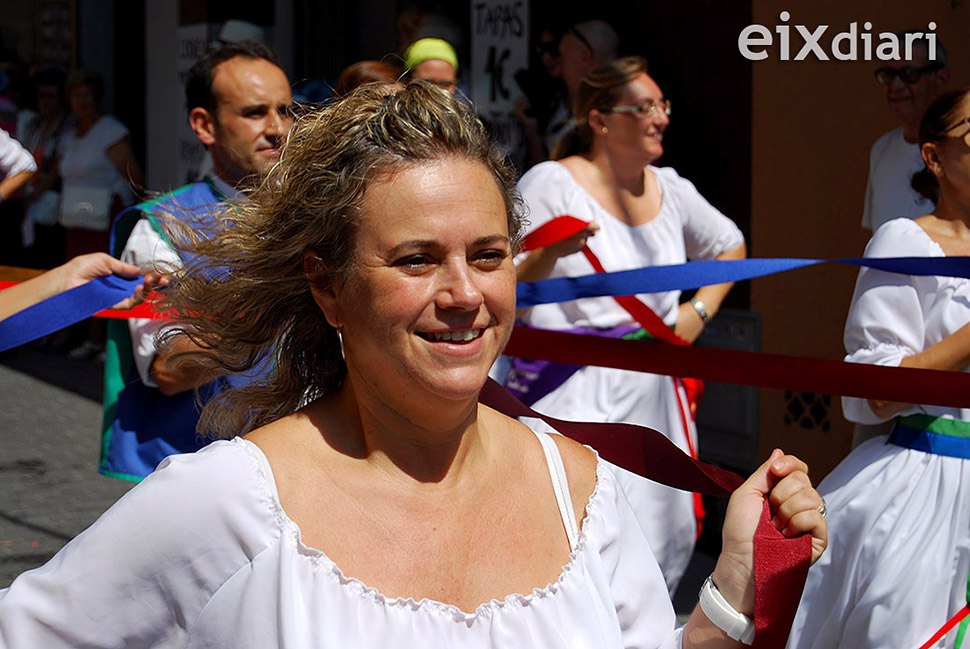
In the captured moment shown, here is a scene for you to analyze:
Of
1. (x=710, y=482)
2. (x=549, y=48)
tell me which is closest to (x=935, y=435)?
(x=710, y=482)

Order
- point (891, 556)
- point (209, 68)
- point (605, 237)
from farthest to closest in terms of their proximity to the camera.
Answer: point (605, 237) → point (209, 68) → point (891, 556)

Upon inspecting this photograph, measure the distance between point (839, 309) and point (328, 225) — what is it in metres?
4.31

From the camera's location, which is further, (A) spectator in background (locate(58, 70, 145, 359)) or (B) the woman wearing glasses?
(A) spectator in background (locate(58, 70, 145, 359))

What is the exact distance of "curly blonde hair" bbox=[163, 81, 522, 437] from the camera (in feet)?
6.35

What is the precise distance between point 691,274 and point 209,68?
5.73 ft

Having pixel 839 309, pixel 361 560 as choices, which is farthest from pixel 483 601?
pixel 839 309

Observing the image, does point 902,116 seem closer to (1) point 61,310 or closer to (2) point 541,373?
(2) point 541,373

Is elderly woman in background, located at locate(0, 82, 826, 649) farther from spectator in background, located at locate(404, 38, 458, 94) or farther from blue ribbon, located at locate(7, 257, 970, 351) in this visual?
spectator in background, located at locate(404, 38, 458, 94)

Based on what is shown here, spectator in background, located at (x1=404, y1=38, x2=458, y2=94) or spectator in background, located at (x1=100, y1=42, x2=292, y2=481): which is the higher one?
spectator in background, located at (x1=404, y1=38, x2=458, y2=94)

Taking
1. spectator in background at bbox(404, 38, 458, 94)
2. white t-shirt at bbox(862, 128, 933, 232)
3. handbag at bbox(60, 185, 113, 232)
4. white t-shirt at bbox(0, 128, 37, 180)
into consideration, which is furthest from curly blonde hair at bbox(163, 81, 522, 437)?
handbag at bbox(60, 185, 113, 232)

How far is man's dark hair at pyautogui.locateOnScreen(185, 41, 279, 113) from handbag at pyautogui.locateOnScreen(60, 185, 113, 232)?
22.1ft

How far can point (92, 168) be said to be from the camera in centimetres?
1040

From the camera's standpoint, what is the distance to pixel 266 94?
12.4 ft

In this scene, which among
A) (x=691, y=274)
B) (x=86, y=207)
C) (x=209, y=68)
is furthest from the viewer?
(x=86, y=207)
